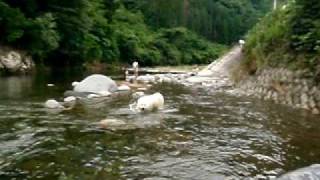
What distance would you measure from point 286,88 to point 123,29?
44.4m

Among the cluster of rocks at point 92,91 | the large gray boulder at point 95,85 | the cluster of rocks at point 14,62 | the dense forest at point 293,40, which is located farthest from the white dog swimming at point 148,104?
the cluster of rocks at point 14,62

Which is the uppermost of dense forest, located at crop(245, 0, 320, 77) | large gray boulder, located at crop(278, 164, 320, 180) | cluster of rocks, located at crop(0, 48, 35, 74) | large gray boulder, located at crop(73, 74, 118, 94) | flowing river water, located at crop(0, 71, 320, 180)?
dense forest, located at crop(245, 0, 320, 77)

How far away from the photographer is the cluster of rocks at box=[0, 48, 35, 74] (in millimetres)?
31953

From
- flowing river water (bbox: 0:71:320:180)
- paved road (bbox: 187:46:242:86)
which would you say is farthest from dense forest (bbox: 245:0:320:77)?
paved road (bbox: 187:46:242:86)

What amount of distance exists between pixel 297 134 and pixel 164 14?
69.8 m

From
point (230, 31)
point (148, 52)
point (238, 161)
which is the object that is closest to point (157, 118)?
point (238, 161)

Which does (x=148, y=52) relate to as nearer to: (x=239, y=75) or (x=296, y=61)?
(x=239, y=75)

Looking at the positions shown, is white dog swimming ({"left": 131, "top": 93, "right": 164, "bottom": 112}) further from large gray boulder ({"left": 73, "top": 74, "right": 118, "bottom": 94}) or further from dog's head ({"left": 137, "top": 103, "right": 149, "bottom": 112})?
large gray boulder ({"left": 73, "top": 74, "right": 118, "bottom": 94})

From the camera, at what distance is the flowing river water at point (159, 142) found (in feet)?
25.5

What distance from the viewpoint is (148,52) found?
196 ft

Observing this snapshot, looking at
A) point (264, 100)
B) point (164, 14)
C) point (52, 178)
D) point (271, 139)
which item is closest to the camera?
point (52, 178)

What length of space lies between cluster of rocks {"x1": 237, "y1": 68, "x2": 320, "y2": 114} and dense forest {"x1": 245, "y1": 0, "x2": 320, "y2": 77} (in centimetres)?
29

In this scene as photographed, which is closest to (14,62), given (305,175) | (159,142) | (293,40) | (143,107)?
(143,107)

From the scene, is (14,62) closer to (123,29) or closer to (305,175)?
(123,29)
